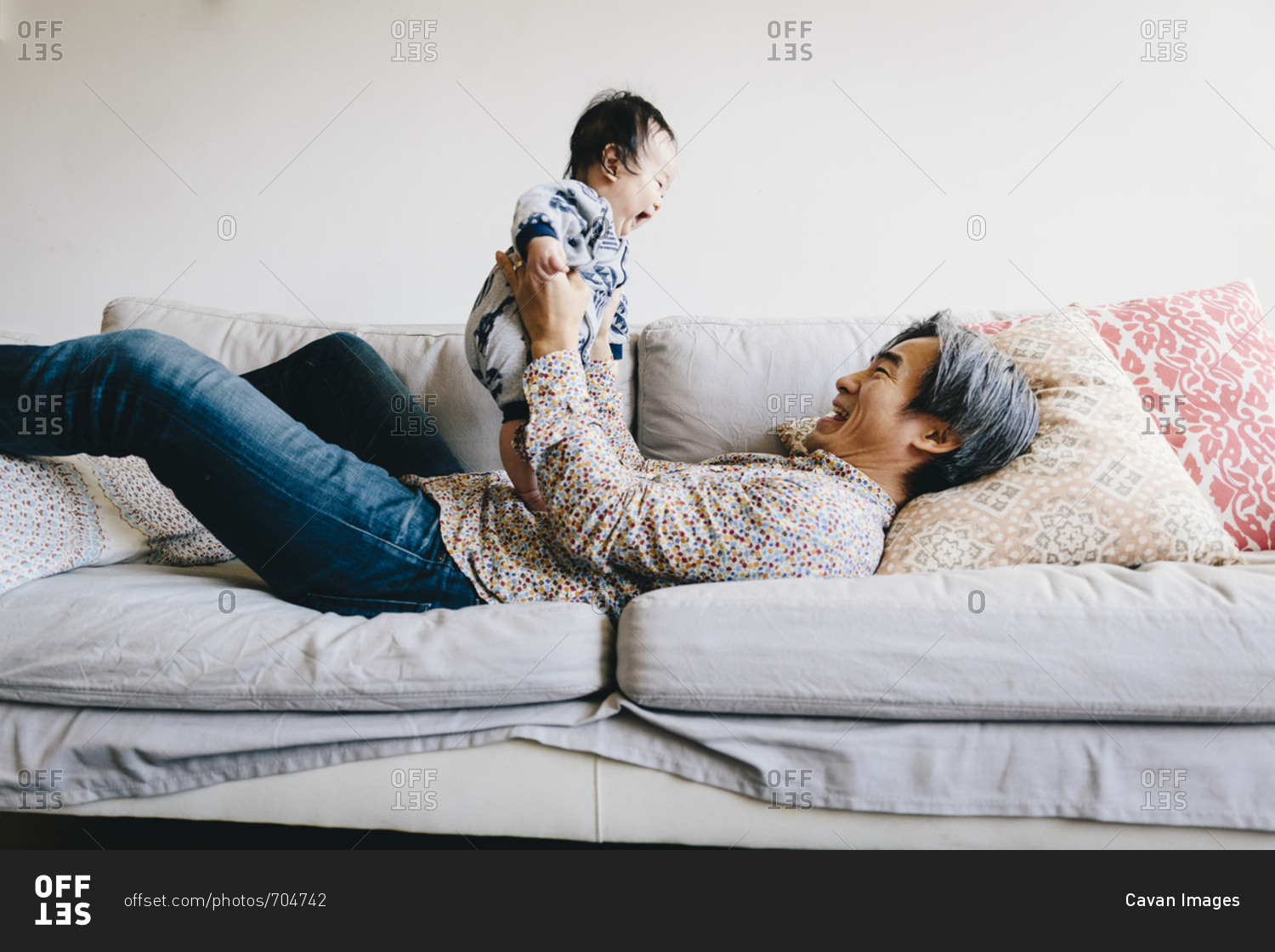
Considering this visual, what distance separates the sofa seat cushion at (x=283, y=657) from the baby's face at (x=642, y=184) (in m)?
0.67

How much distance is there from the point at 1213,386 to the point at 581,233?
1.11 m

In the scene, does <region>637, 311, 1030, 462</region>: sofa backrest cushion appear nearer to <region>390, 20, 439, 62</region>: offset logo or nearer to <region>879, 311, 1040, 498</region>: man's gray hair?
<region>879, 311, 1040, 498</region>: man's gray hair

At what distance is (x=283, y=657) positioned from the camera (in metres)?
0.97

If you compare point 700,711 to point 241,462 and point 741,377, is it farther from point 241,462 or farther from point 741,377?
point 741,377

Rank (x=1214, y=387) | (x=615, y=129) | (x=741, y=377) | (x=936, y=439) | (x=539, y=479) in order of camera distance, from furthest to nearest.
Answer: (x=741, y=377) < (x=1214, y=387) < (x=615, y=129) < (x=936, y=439) < (x=539, y=479)

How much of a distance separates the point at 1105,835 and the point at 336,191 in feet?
6.88

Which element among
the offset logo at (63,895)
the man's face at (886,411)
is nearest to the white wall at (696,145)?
the man's face at (886,411)

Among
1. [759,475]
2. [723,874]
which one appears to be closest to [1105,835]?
[723,874]

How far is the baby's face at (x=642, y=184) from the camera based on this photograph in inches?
50.8

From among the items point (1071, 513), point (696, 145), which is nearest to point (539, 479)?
point (1071, 513)

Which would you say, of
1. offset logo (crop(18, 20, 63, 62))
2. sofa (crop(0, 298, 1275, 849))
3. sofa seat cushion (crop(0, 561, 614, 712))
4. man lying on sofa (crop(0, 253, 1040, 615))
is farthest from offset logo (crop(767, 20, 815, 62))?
offset logo (crop(18, 20, 63, 62))

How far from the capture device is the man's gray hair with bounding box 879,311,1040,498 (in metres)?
1.14

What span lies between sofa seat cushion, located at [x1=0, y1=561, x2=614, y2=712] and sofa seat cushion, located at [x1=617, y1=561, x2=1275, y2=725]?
110 millimetres

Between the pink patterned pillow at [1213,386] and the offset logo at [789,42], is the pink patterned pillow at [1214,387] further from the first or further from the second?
the offset logo at [789,42]
